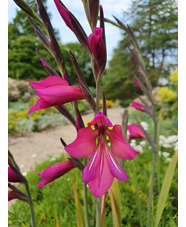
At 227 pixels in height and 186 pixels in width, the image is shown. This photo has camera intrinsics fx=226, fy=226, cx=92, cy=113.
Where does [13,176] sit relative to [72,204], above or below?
above

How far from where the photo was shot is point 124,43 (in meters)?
5.53

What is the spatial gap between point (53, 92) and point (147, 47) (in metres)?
5.11

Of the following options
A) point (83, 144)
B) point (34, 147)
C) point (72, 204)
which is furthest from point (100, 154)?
point (34, 147)

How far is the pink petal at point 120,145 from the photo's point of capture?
0.93ft

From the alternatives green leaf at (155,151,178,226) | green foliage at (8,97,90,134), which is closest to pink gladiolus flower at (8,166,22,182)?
green leaf at (155,151,178,226)

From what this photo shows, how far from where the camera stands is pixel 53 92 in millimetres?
288

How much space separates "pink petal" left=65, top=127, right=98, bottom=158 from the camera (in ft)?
0.94

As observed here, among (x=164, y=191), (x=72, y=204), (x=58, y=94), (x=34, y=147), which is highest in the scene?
(x=58, y=94)

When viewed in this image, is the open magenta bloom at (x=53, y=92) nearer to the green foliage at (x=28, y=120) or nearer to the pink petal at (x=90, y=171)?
the pink petal at (x=90, y=171)

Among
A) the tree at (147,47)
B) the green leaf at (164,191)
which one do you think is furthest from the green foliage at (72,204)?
the tree at (147,47)

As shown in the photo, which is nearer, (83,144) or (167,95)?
(83,144)

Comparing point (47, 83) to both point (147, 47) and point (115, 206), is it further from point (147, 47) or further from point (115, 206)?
point (147, 47)
